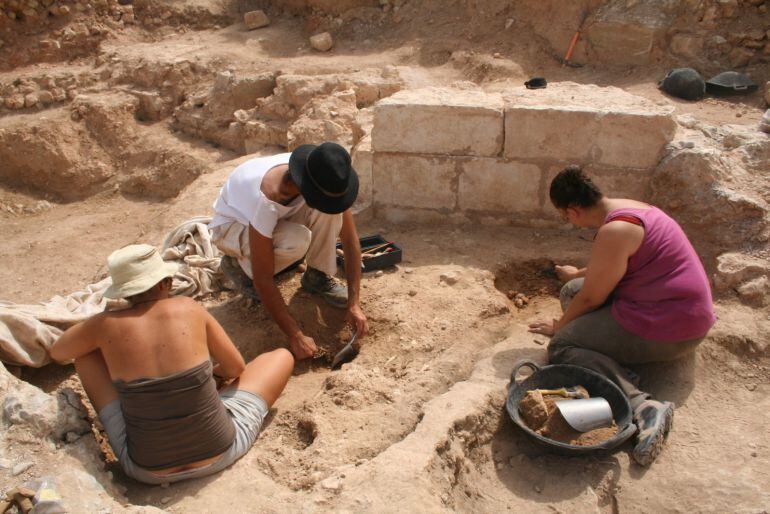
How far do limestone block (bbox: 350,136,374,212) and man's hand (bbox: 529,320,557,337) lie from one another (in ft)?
6.28

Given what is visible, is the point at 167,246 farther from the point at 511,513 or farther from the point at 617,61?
the point at 617,61

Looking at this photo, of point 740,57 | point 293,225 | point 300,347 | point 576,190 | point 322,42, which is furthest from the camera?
point 322,42

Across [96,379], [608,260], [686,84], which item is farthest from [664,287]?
[686,84]

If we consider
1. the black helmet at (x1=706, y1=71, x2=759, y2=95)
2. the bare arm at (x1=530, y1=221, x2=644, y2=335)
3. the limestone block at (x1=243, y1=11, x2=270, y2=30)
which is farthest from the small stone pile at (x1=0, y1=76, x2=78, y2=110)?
the black helmet at (x1=706, y1=71, x2=759, y2=95)

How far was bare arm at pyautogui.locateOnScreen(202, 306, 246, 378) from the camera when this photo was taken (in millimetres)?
2988

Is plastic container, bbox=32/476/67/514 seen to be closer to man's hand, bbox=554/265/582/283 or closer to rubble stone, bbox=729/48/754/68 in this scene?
man's hand, bbox=554/265/582/283

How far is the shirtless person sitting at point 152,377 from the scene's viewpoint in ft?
8.83

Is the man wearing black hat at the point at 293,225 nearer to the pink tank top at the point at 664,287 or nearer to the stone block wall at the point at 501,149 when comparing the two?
the stone block wall at the point at 501,149

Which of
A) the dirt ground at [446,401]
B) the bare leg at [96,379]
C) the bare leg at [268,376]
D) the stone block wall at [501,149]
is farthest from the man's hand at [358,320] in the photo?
the stone block wall at [501,149]

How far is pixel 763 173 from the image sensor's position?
4.60m

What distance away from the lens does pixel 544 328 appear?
3.77 meters

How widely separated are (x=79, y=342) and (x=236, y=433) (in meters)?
0.82

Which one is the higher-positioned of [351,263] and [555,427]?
[351,263]

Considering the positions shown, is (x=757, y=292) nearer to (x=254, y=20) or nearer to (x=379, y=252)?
(x=379, y=252)
